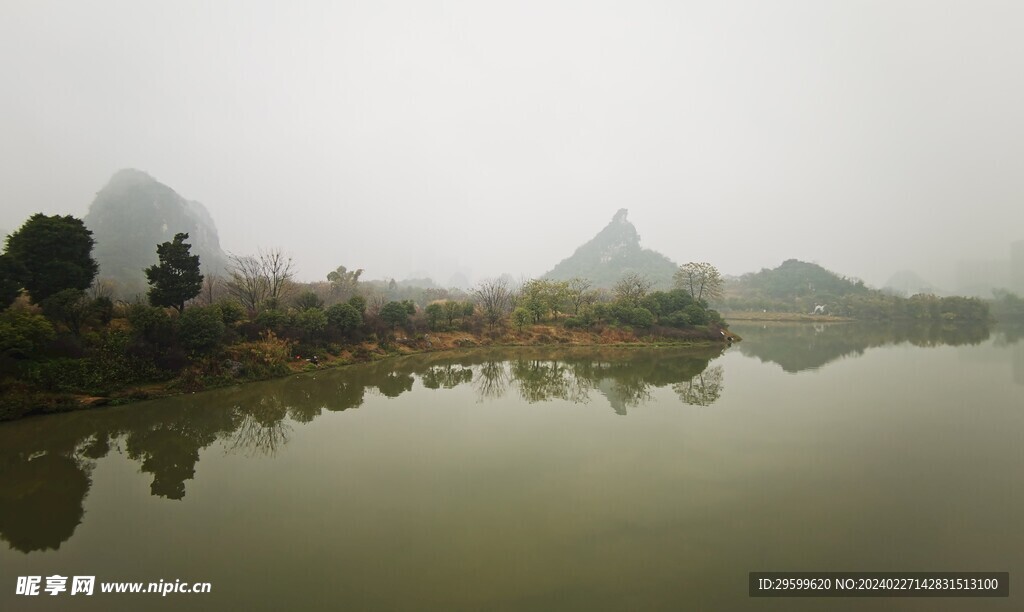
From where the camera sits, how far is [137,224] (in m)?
88.5

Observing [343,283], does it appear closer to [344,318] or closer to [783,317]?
[344,318]

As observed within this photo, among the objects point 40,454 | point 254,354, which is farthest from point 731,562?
point 254,354

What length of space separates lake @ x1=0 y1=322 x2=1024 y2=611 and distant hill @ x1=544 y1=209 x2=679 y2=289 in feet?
393

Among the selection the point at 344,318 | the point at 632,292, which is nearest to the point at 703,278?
the point at 632,292

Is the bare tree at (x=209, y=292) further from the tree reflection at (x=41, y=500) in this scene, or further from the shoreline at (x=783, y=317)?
the shoreline at (x=783, y=317)

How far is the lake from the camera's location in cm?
528

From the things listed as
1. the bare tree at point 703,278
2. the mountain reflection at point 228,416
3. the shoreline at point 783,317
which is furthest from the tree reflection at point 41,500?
the shoreline at point 783,317

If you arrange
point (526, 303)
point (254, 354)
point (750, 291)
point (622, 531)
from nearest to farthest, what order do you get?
point (622, 531) < point (254, 354) < point (526, 303) < point (750, 291)

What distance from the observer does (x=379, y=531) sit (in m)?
6.45

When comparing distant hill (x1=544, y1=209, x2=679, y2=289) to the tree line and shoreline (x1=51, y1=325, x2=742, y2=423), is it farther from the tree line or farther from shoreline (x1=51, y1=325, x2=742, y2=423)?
the tree line

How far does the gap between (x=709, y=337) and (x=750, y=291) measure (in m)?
76.8

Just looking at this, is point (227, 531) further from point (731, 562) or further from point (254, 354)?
point (254, 354)

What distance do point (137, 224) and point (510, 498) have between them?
119 metres

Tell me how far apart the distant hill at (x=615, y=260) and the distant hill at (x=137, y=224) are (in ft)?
371
